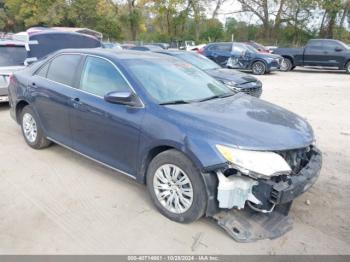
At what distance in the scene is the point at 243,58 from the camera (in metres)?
16.2

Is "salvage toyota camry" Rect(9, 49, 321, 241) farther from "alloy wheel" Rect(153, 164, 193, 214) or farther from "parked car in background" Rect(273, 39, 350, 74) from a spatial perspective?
"parked car in background" Rect(273, 39, 350, 74)

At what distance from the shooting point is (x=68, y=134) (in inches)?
175

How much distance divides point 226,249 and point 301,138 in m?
1.29

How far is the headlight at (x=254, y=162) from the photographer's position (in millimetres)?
2922

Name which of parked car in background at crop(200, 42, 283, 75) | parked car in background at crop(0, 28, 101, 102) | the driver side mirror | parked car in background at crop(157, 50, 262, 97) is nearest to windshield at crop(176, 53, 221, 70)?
parked car in background at crop(157, 50, 262, 97)

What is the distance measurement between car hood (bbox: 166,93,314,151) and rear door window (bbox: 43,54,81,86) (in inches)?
63.6

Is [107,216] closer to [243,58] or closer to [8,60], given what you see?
[8,60]

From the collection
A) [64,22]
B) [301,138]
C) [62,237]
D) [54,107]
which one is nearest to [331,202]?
[301,138]

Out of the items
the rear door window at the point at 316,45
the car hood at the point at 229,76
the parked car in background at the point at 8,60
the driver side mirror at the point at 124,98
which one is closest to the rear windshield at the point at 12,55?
the parked car in background at the point at 8,60

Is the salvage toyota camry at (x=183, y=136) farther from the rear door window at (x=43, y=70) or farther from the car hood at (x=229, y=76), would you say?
the car hood at (x=229, y=76)

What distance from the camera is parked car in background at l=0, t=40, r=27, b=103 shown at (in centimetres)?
733

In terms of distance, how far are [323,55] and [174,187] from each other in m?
16.1

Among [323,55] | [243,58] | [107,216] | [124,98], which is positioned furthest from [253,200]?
[323,55]

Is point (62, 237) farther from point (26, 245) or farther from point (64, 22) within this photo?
point (64, 22)
